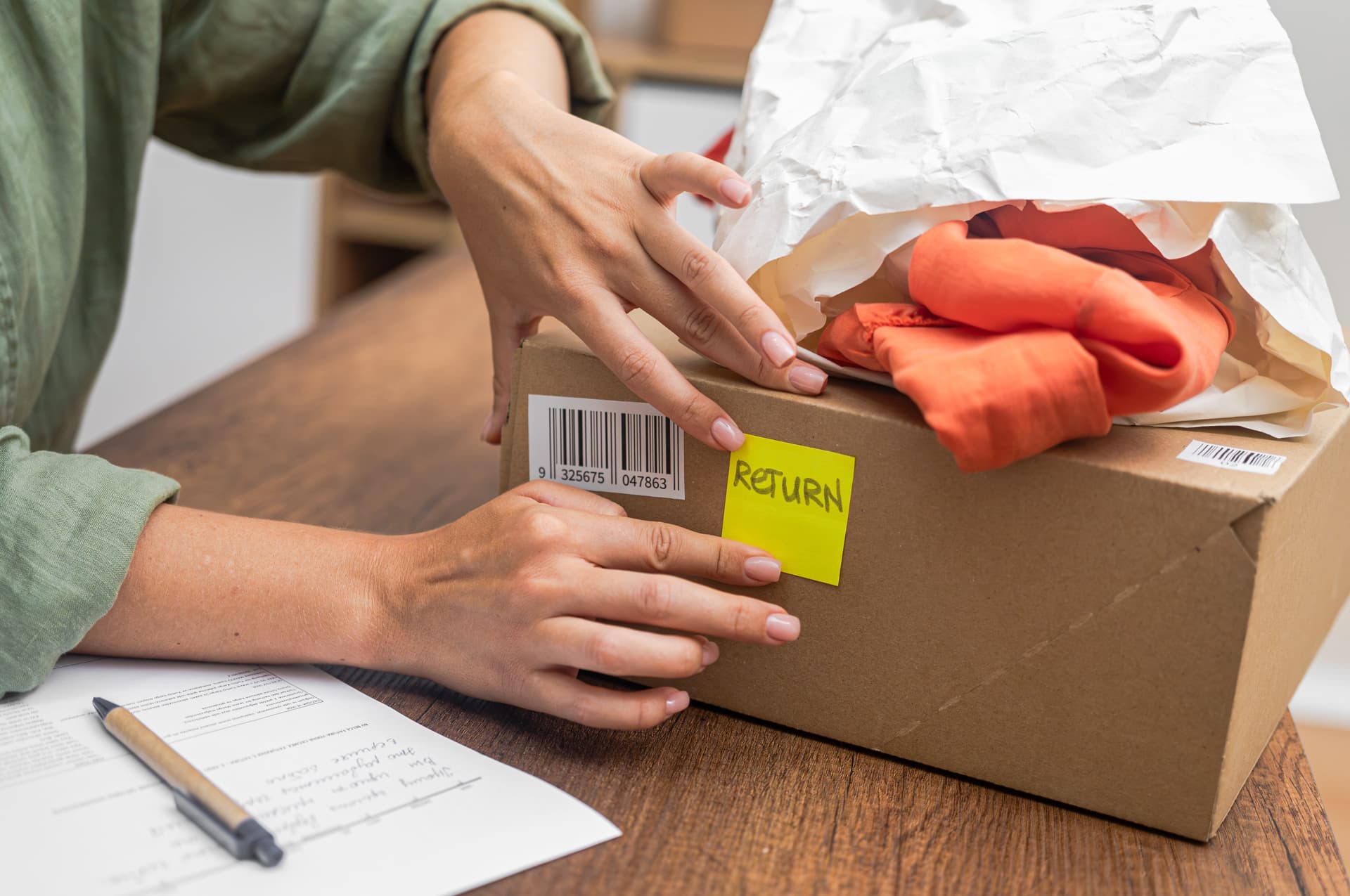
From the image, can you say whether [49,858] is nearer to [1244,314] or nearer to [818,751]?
[818,751]

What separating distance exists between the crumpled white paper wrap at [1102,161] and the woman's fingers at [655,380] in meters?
0.06

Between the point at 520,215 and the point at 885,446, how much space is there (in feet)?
0.79

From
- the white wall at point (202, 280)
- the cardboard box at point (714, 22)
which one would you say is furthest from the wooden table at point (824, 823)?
the white wall at point (202, 280)

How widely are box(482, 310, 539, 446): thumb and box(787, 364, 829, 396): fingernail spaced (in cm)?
18

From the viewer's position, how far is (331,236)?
2.26 m

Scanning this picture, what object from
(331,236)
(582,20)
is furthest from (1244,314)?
(331,236)

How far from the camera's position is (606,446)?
1.77 ft

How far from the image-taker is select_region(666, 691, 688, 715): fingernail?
0.50m

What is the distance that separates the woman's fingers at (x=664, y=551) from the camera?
1.64 feet

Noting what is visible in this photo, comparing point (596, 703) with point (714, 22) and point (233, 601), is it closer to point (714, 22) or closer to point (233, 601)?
point (233, 601)

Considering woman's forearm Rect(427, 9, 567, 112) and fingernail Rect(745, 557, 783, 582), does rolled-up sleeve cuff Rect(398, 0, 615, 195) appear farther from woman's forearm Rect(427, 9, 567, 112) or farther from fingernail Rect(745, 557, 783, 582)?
fingernail Rect(745, 557, 783, 582)

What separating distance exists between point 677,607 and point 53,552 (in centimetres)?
28

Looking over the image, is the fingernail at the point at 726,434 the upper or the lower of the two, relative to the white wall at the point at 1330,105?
lower

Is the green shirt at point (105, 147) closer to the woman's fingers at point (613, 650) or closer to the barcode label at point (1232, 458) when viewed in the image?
the woman's fingers at point (613, 650)
